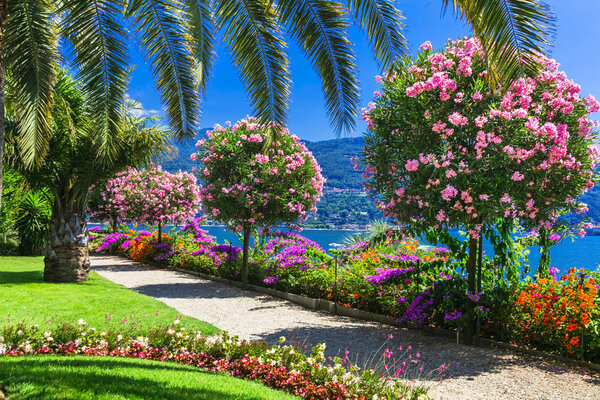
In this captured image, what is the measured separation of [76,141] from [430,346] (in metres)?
9.41

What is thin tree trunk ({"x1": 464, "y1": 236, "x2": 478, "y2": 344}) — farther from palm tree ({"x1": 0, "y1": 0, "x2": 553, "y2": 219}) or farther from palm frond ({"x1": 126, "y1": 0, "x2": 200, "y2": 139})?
palm frond ({"x1": 126, "y1": 0, "x2": 200, "y2": 139})

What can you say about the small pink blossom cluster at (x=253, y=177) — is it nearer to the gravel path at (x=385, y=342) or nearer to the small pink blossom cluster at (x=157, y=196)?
the gravel path at (x=385, y=342)

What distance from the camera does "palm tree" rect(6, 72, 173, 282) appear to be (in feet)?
33.4

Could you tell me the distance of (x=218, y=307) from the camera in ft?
30.6

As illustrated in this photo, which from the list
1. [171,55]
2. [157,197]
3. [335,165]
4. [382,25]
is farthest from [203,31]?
[335,165]

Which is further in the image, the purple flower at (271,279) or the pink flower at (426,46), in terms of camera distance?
the purple flower at (271,279)

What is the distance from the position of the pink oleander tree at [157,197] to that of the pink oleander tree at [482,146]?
13.9m

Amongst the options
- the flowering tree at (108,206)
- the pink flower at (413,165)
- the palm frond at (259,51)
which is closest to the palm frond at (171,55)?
the palm frond at (259,51)

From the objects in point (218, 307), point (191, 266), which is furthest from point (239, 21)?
point (191, 266)

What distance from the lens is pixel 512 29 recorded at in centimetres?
329

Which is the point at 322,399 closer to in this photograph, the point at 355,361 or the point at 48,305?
the point at 355,361

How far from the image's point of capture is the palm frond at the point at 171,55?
484 cm

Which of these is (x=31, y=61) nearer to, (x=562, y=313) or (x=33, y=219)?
(x=562, y=313)

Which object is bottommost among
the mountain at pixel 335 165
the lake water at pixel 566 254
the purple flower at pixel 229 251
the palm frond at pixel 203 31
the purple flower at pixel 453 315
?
the purple flower at pixel 453 315
